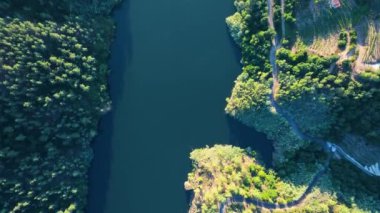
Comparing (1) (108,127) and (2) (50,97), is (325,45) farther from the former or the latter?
(2) (50,97)

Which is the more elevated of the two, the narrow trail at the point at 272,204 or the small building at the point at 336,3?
the small building at the point at 336,3

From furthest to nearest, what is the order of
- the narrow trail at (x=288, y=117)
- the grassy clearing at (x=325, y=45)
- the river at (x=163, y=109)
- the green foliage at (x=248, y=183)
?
the river at (x=163, y=109)
the narrow trail at (x=288, y=117)
the green foliage at (x=248, y=183)
the grassy clearing at (x=325, y=45)

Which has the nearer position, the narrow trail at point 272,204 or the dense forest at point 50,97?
the dense forest at point 50,97

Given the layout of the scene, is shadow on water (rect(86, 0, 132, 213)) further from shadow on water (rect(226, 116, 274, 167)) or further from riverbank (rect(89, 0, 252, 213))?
shadow on water (rect(226, 116, 274, 167))

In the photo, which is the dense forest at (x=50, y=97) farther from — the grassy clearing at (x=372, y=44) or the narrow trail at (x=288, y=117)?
the grassy clearing at (x=372, y=44)

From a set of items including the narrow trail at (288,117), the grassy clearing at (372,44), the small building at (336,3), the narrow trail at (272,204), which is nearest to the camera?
the grassy clearing at (372,44)

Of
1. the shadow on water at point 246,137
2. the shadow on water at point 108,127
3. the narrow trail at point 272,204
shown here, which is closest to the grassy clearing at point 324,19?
the shadow on water at point 246,137

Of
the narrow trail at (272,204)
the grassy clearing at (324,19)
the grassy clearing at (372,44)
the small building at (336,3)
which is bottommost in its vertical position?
the narrow trail at (272,204)

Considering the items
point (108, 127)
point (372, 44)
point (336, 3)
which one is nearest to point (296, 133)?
point (372, 44)
